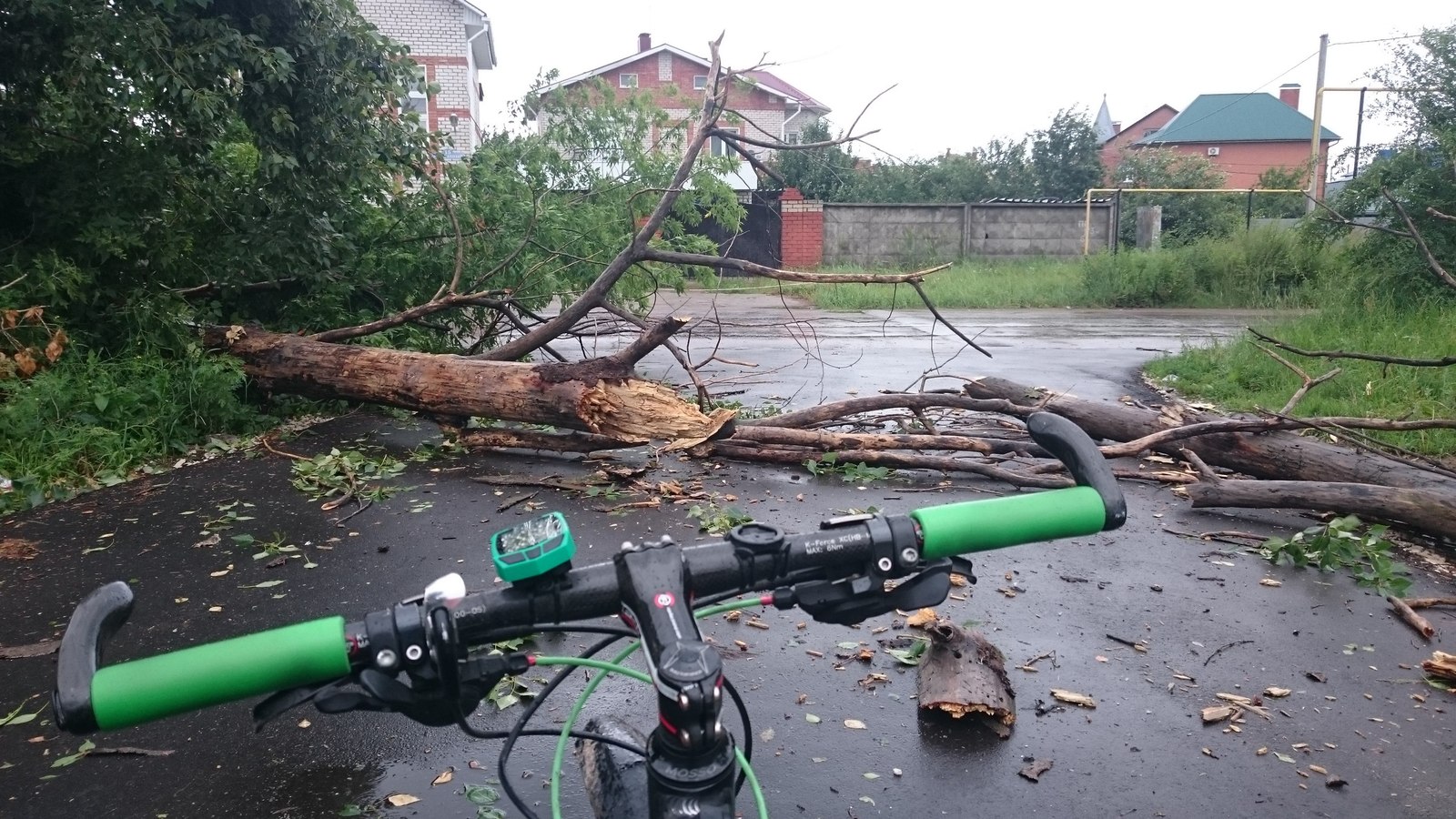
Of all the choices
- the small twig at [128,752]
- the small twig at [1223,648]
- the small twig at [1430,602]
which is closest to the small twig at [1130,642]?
the small twig at [1223,648]

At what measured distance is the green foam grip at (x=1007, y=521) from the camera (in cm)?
149

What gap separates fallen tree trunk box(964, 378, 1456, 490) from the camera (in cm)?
509

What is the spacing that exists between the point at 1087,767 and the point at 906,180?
98.0 feet

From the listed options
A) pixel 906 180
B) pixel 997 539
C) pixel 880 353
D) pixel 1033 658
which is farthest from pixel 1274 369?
pixel 906 180

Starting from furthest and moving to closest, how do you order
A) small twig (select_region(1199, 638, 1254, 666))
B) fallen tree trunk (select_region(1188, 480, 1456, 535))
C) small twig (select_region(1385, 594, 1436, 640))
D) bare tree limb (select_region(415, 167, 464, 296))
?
bare tree limb (select_region(415, 167, 464, 296))
fallen tree trunk (select_region(1188, 480, 1456, 535))
small twig (select_region(1385, 594, 1436, 640))
small twig (select_region(1199, 638, 1254, 666))

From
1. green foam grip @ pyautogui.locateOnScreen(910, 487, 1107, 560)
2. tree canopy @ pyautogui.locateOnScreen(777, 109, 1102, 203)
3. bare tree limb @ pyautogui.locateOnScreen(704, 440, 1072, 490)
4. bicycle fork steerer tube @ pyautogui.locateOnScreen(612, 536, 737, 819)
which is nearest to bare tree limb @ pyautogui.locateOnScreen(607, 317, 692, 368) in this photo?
bare tree limb @ pyautogui.locateOnScreen(704, 440, 1072, 490)

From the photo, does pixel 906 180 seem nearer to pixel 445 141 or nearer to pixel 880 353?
pixel 880 353

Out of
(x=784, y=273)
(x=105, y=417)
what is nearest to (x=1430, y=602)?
(x=784, y=273)

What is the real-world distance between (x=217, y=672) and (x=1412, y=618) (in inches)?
168

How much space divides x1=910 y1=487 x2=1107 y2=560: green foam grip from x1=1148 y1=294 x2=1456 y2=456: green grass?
5.98 meters

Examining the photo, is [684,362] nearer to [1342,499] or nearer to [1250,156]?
[1342,499]

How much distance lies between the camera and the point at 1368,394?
24.0 feet

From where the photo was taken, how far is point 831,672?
3.36 meters

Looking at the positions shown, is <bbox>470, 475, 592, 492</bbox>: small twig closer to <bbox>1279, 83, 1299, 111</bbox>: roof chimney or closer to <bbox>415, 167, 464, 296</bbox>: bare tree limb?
<bbox>415, 167, 464, 296</bbox>: bare tree limb
